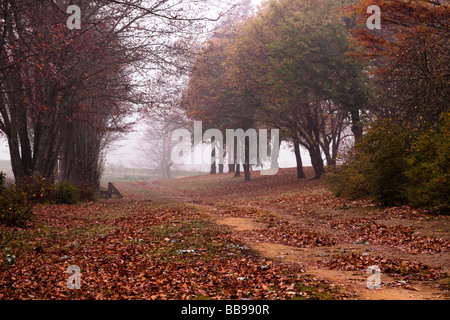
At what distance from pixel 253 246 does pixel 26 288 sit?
216 inches

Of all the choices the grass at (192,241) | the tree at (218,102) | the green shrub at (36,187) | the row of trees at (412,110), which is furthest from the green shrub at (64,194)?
the tree at (218,102)

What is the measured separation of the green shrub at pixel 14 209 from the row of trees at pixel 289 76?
36.8 ft

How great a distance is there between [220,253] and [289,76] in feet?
65.1

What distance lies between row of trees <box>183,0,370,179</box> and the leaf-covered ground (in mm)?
9645

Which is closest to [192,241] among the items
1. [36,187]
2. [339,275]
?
[339,275]

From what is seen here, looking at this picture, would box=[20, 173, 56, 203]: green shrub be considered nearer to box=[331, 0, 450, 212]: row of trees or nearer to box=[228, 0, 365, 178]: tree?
box=[331, 0, 450, 212]: row of trees

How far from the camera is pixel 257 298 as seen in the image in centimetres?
628

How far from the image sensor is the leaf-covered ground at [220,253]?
6.84 meters

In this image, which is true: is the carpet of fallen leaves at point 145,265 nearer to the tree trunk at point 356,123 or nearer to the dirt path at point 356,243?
the dirt path at point 356,243

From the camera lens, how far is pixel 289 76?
2789 cm

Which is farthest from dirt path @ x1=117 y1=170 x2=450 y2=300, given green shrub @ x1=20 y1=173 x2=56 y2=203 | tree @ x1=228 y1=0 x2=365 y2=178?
tree @ x1=228 y1=0 x2=365 y2=178

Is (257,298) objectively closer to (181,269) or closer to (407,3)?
(181,269)

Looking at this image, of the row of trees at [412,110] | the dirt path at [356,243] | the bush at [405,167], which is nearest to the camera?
the dirt path at [356,243]
